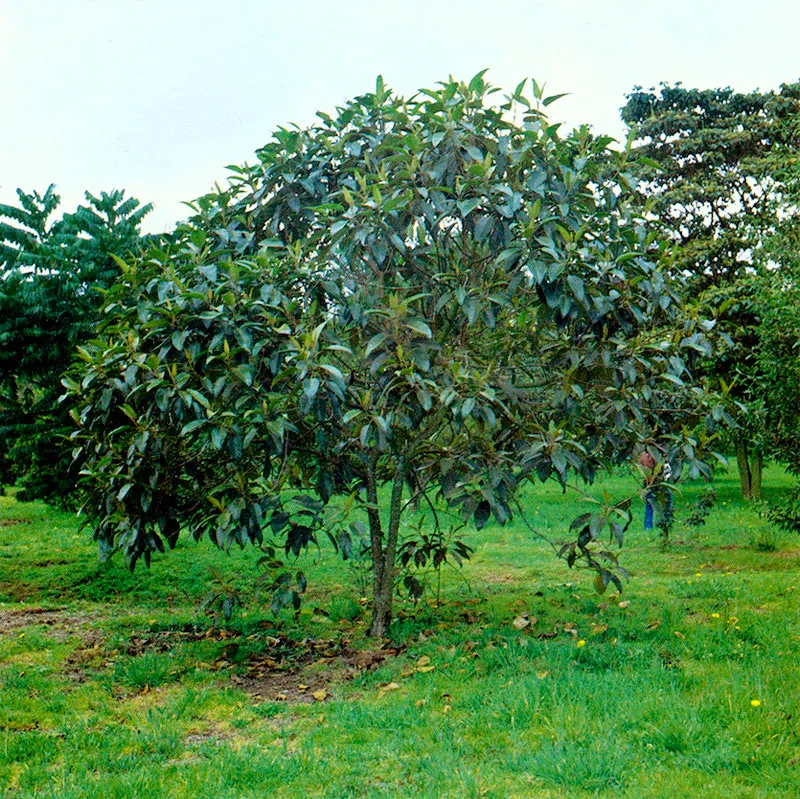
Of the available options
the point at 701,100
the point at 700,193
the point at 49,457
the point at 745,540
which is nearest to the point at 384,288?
the point at 49,457

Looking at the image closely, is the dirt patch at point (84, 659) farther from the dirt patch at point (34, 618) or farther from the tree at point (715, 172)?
the tree at point (715, 172)

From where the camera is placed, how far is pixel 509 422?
582 cm

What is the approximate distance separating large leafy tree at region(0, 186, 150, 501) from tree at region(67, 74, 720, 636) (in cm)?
318

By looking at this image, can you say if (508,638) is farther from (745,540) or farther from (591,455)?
(745,540)

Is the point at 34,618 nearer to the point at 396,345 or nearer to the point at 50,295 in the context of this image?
the point at 50,295

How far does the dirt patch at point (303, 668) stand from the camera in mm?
5320

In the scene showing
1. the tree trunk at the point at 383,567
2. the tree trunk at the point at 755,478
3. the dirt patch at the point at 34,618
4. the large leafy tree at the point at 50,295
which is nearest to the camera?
the tree trunk at the point at 383,567

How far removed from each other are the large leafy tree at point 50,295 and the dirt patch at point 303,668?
12.2 ft

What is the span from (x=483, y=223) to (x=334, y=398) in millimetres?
1440

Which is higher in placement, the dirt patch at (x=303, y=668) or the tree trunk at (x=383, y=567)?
the tree trunk at (x=383, y=567)

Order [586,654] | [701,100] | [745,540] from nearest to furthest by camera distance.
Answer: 1. [586,654]
2. [745,540]
3. [701,100]

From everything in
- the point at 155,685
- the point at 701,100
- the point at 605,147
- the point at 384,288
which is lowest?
the point at 155,685

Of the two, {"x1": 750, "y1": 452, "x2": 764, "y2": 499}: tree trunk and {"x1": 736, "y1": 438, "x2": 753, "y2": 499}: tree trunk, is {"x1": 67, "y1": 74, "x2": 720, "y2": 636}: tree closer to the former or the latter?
{"x1": 736, "y1": 438, "x2": 753, "y2": 499}: tree trunk

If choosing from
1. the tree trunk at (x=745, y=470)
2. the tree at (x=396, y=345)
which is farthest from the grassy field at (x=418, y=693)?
the tree trunk at (x=745, y=470)
